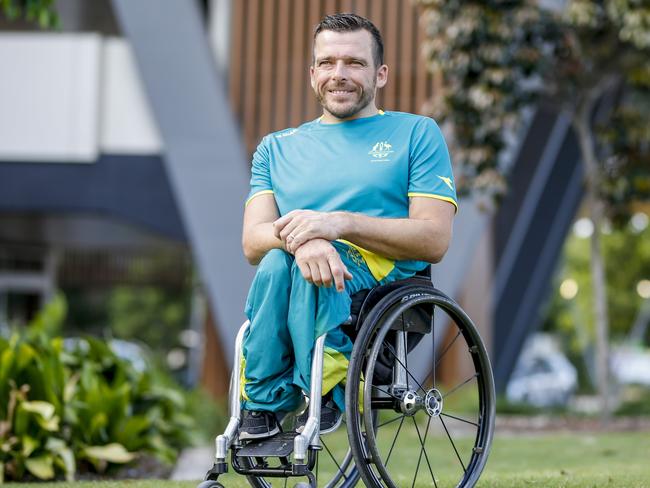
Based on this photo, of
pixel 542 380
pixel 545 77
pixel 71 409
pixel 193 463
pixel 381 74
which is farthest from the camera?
pixel 542 380

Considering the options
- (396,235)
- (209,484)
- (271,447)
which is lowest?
(209,484)

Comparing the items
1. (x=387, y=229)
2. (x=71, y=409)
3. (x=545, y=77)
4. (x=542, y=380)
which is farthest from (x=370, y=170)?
(x=542, y=380)

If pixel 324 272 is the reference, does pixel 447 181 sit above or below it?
above

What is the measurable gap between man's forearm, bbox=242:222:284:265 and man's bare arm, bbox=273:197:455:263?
0.10 metres

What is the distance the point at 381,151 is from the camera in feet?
11.5

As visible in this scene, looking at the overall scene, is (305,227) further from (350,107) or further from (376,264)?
(350,107)

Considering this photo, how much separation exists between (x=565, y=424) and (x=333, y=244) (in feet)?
26.7

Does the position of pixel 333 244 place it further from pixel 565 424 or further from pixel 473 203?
pixel 565 424

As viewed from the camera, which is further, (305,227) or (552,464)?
(552,464)

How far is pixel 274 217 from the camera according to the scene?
3609 millimetres

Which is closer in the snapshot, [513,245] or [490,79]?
[490,79]

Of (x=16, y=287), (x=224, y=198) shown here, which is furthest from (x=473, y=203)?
(x=16, y=287)

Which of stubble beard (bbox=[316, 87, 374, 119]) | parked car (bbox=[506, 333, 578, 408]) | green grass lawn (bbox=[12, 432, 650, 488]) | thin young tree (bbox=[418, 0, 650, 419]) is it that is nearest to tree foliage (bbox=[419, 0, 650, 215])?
thin young tree (bbox=[418, 0, 650, 419])

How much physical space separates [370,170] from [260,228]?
374 mm
